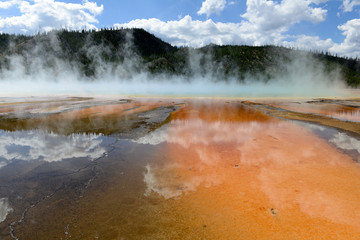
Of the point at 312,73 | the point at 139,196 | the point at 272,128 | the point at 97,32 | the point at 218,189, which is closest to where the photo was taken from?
the point at 139,196

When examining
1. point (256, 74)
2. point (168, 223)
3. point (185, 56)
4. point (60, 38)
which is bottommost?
point (168, 223)

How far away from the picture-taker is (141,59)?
96.7 meters

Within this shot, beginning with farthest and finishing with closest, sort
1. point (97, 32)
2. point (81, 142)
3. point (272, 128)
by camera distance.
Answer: point (97, 32) < point (272, 128) < point (81, 142)

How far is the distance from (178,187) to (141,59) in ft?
324

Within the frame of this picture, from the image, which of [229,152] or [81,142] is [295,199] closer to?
[229,152]

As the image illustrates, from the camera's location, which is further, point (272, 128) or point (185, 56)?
point (185, 56)

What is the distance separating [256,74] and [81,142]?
91295 millimetres

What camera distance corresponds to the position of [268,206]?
3.17m

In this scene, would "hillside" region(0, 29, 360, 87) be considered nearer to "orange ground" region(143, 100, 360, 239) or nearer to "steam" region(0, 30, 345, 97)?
"steam" region(0, 30, 345, 97)

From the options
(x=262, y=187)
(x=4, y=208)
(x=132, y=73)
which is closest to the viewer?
(x=4, y=208)

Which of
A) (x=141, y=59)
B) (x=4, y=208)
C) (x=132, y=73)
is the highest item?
(x=141, y=59)

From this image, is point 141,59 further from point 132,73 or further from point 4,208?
point 4,208

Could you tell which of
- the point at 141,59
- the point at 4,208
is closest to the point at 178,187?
the point at 4,208

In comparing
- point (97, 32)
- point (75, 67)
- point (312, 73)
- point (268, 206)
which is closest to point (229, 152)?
point (268, 206)
